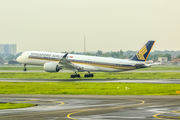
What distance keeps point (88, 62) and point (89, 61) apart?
0.29 meters

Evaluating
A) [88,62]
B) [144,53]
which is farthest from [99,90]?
[144,53]

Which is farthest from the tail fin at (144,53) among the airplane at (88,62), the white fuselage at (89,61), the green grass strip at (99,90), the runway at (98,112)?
the runway at (98,112)

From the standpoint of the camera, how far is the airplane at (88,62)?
61.9 m

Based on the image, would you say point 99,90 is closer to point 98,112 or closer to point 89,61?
point 98,112

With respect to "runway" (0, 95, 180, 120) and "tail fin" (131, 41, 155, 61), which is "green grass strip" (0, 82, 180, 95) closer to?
"runway" (0, 95, 180, 120)

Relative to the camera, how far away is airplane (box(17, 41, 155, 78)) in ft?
203

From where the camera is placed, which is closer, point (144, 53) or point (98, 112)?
point (98, 112)

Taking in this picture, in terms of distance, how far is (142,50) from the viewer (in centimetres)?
6394

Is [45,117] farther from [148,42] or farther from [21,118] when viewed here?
[148,42]

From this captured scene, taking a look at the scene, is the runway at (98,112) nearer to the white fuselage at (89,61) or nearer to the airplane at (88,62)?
the airplane at (88,62)

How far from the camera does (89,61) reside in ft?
214

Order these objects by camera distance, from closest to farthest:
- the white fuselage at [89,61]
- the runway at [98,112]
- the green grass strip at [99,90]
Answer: the runway at [98,112] → the green grass strip at [99,90] → the white fuselage at [89,61]

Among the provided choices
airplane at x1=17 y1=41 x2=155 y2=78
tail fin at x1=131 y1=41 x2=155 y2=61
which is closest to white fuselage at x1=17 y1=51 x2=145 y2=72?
airplane at x1=17 y1=41 x2=155 y2=78

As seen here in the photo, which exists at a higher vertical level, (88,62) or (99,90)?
(88,62)
